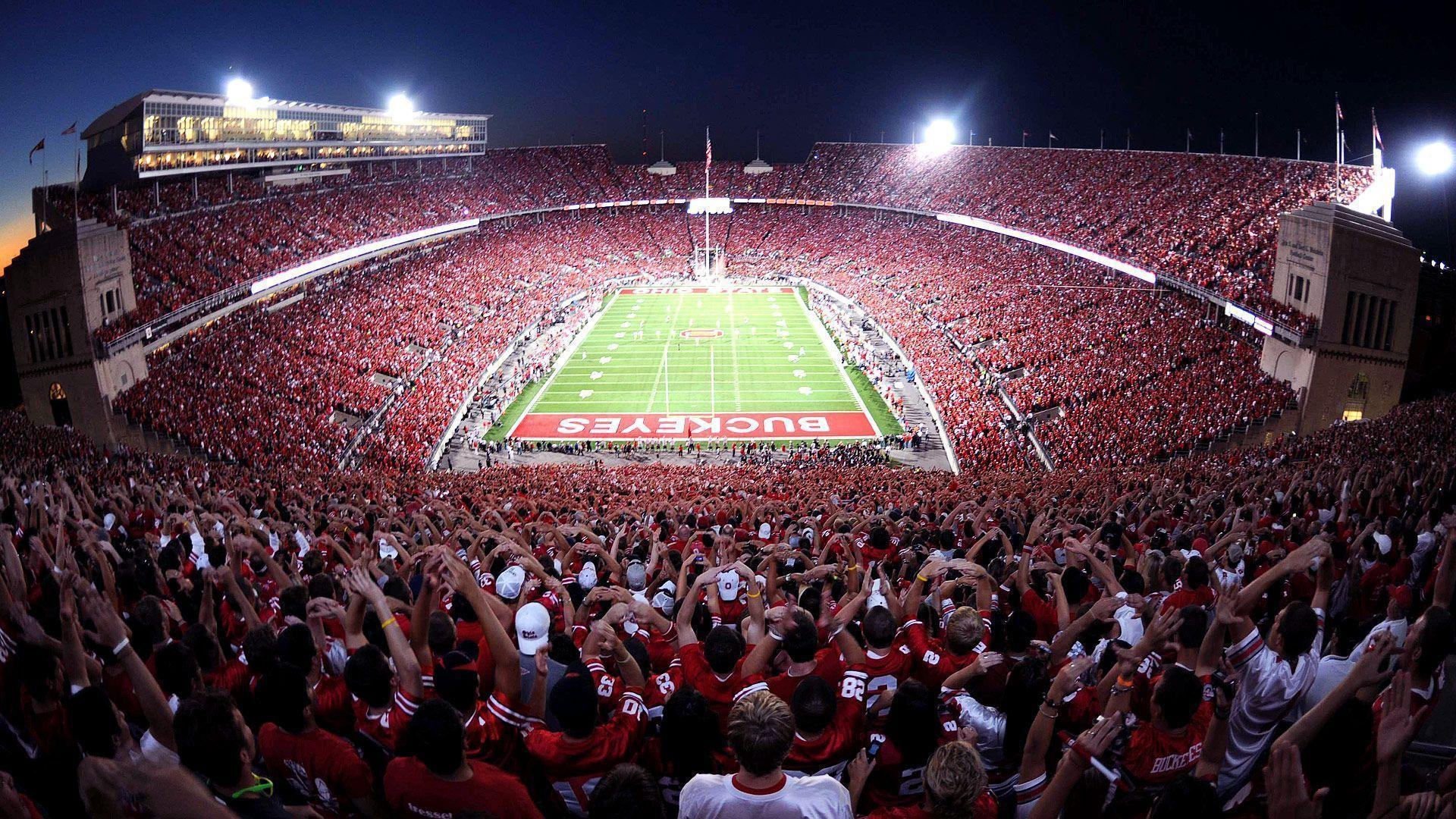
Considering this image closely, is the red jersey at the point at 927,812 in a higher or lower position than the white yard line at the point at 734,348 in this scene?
higher

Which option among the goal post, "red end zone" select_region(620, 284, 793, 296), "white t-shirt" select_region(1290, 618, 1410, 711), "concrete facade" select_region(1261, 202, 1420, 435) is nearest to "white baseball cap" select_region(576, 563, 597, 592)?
"white t-shirt" select_region(1290, 618, 1410, 711)

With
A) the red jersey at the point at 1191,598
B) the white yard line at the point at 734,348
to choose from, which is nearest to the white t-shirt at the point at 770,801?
the red jersey at the point at 1191,598

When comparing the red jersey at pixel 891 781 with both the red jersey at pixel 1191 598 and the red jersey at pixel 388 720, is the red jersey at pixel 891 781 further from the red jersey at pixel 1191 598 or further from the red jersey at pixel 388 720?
the red jersey at pixel 1191 598

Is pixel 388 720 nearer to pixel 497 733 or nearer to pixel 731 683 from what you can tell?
pixel 497 733

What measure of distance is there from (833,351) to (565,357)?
13341 mm

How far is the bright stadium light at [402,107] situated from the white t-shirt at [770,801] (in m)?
67.8

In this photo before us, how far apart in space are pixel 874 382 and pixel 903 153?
48.2 meters

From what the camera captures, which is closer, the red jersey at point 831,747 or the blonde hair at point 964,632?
the red jersey at point 831,747

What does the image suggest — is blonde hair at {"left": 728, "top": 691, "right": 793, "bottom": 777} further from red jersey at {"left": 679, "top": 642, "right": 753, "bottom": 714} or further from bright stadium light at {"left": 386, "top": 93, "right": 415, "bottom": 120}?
→ bright stadium light at {"left": 386, "top": 93, "right": 415, "bottom": 120}

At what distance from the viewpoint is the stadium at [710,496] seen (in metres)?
3.44

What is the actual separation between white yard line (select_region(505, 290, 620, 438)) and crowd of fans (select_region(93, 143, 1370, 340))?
12656mm

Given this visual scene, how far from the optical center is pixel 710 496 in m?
17.2

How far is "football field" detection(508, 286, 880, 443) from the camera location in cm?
3309

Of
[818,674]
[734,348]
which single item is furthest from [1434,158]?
[818,674]
